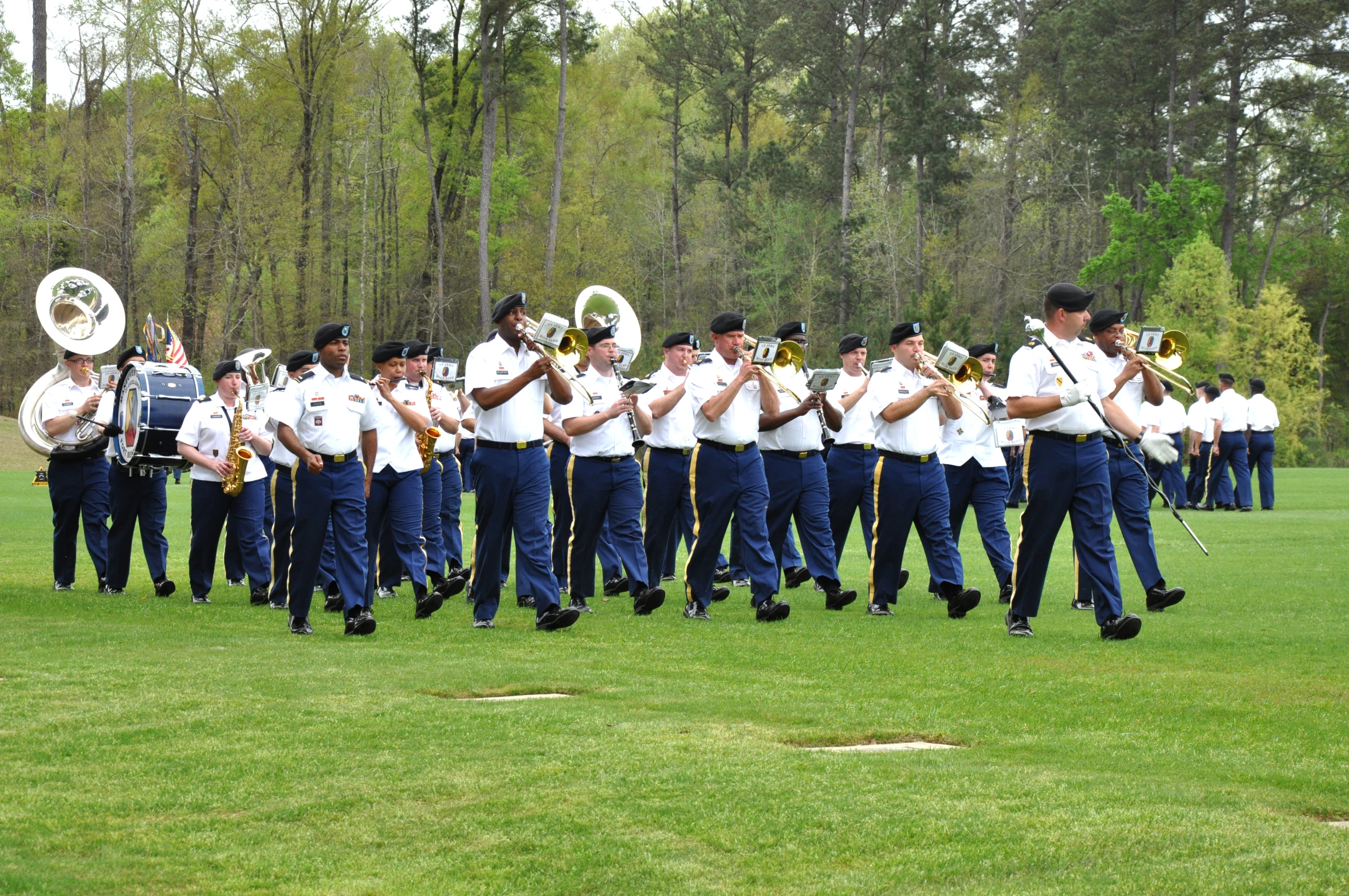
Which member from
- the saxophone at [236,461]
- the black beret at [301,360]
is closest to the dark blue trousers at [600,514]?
the black beret at [301,360]

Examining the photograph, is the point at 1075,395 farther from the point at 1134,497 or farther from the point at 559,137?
the point at 559,137

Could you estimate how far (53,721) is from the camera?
671 centimetres

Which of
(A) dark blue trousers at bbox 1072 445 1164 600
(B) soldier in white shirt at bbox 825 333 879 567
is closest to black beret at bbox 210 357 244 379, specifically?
(B) soldier in white shirt at bbox 825 333 879 567

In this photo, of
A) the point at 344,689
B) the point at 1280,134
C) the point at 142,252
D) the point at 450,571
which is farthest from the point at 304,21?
the point at 344,689

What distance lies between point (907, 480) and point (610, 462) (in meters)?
2.33

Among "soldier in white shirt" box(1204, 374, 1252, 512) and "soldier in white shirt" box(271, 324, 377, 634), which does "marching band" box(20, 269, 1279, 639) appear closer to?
"soldier in white shirt" box(271, 324, 377, 634)

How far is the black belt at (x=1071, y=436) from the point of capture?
9.55 meters

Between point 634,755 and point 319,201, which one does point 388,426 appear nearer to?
point 634,755

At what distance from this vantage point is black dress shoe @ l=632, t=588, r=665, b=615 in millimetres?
10938

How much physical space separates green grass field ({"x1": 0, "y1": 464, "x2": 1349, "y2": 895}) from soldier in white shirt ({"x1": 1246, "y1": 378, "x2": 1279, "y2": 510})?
50.2 feet

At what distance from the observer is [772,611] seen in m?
10.7

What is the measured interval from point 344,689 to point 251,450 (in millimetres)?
5138

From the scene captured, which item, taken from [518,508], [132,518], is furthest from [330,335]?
[132,518]

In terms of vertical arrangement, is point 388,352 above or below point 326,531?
above
